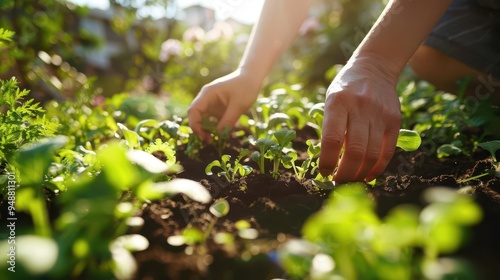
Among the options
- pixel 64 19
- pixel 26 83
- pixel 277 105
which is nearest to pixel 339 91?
pixel 277 105

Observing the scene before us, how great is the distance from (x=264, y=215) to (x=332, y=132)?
28cm

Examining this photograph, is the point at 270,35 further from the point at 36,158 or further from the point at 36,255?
the point at 36,255

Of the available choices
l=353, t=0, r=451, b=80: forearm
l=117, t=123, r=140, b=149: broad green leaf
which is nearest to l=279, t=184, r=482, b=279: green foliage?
l=353, t=0, r=451, b=80: forearm

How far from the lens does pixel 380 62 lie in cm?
124

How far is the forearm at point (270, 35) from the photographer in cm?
190

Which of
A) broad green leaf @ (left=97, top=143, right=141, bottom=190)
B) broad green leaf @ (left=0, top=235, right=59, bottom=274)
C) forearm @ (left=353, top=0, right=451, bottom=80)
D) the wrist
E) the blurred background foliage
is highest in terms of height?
broad green leaf @ (left=97, top=143, right=141, bottom=190)

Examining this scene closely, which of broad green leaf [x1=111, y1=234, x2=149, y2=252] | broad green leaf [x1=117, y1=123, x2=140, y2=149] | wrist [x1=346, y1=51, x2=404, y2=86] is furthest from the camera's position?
broad green leaf [x1=117, y1=123, x2=140, y2=149]

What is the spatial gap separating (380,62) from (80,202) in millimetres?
981

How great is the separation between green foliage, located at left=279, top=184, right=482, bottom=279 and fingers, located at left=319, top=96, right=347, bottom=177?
18.4 inches

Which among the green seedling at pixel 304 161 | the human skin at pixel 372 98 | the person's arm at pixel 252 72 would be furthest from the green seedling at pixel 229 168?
the person's arm at pixel 252 72

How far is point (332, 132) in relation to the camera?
107 centimetres

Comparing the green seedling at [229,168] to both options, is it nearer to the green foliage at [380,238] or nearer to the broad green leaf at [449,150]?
the green foliage at [380,238]

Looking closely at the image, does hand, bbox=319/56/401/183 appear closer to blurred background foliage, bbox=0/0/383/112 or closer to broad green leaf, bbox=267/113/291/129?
broad green leaf, bbox=267/113/291/129

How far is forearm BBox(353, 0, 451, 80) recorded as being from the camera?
4.12ft
